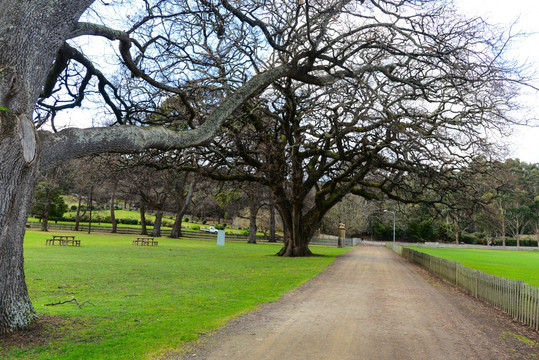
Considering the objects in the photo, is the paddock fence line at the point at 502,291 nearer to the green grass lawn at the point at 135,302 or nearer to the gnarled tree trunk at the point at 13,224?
the green grass lawn at the point at 135,302

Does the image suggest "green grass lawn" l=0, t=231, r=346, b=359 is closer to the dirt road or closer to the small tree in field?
the dirt road

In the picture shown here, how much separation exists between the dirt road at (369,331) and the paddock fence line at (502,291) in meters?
0.29

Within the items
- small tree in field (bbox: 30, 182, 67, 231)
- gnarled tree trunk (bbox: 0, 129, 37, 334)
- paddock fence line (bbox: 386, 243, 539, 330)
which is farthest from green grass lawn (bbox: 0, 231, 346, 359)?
small tree in field (bbox: 30, 182, 67, 231)

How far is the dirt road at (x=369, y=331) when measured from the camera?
5.54m

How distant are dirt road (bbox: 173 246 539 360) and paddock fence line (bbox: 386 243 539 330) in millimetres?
288

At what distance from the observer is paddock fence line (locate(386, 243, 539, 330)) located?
8.04 metres

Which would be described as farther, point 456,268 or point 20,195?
point 456,268

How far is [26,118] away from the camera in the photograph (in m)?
4.91

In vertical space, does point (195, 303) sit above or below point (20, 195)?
below

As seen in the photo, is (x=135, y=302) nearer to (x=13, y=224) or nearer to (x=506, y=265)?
(x=13, y=224)

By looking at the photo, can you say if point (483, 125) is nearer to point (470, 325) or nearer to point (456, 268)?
point (456, 268)

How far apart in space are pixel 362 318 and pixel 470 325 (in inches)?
87.3

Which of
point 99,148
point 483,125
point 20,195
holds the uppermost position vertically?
point 483,125

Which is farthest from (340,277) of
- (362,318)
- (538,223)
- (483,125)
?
(538,223)
